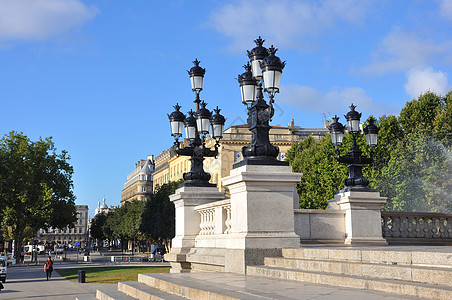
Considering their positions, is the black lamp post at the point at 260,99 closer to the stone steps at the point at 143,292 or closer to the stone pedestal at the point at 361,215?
the stone steps at the point at 143,292

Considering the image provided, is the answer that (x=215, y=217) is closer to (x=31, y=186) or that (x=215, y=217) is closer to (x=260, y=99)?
(x=260, y=99)

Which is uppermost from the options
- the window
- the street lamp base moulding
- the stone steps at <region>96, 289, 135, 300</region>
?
the window

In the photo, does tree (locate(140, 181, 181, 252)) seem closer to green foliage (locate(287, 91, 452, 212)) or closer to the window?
the window

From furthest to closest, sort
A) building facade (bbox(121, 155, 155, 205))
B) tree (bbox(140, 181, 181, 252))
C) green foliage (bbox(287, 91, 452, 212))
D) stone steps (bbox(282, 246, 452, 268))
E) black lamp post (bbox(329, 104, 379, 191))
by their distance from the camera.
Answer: building facade (bbox(121, 155, 155, 205)) < tree (bbox(140, 181, 181, 252)) < green foliage (bbox(287, 91, 452, 212)) < black lamp post (bbox(329, 104, 379, 191)) < stone steps (bbox(282, 246, 452, 268))

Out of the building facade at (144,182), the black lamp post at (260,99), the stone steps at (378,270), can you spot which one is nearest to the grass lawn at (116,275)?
the black lamp post at (260,99)

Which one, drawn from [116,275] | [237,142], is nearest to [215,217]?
[116,275]

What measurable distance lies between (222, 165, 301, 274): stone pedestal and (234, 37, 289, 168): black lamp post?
0.30m

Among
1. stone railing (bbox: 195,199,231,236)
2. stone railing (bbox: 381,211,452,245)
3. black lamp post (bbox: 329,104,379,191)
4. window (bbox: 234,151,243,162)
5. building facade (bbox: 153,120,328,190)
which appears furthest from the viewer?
building facade (bbox: 153,120,328,190)

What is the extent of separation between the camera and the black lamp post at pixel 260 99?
372 inches

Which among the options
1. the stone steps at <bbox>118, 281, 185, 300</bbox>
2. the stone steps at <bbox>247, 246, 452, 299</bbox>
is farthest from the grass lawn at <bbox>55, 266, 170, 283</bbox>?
the stone steps at <bbox>247, 246, 452, 299</bbox>

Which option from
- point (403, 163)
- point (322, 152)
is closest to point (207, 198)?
point (403, 163)

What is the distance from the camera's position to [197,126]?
14203mm

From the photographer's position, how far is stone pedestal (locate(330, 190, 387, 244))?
40.8ft

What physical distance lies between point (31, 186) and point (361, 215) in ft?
157
